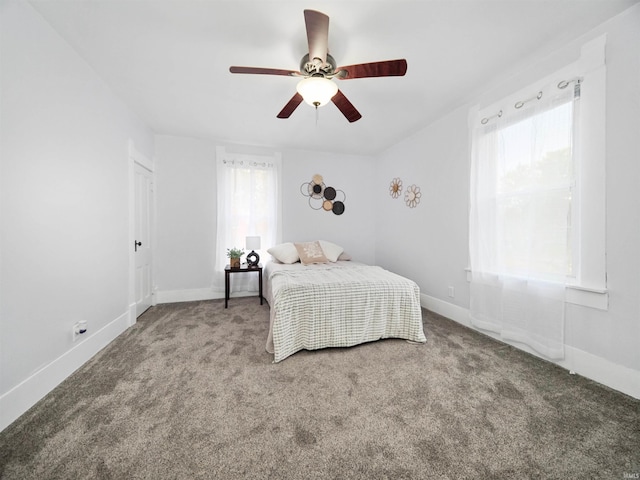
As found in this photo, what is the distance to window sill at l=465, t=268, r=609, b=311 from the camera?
5.67ft

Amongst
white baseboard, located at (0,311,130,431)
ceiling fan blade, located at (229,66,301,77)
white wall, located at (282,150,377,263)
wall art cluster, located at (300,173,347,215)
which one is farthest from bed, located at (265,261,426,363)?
wall art cluster, located at (300,173,347,215)

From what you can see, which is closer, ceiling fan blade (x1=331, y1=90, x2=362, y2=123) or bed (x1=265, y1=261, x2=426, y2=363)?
ceiling fan blade (x1=331, y1=90, x2=362, y2=123)

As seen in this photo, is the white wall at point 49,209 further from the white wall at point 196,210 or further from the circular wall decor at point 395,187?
the circular wall decor at point 395,187

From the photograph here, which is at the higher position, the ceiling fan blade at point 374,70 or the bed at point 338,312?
the ceiling fan blade at point 374,70

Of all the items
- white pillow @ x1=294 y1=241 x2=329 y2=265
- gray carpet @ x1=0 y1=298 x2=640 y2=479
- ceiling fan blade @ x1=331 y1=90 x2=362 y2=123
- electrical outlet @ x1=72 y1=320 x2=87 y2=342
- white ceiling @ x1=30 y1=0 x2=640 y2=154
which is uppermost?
white ceiling @ x1=30 y1=0 x2=640 y2=154

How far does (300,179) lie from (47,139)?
10.1ft

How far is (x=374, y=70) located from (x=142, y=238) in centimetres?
328

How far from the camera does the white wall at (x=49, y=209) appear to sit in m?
1.41

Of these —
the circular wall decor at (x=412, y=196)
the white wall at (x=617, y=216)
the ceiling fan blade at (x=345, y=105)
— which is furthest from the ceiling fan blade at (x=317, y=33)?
the circular wall decor at (x=412, y=196)

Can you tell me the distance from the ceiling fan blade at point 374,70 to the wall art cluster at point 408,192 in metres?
2.12

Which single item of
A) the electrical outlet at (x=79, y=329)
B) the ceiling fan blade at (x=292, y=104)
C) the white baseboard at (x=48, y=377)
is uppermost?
the ceiling fan blade at (x=292, y=104)

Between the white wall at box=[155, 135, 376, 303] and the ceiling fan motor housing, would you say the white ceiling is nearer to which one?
the ceiling fan motor housing

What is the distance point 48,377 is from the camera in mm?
1641

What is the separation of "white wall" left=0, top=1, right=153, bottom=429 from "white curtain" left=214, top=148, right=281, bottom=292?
1.52 m
